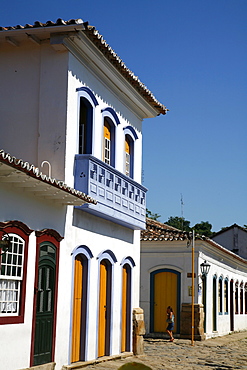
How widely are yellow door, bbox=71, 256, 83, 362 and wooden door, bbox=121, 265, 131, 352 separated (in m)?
2.80

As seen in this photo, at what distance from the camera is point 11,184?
33.0 feet

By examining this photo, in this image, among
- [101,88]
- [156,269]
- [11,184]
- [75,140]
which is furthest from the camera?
[156,269]

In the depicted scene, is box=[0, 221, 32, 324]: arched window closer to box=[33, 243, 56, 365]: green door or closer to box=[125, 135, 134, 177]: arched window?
box=[33, 243, 56, 365]: green door

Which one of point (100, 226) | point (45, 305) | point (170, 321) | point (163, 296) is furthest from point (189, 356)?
point (45, 305)

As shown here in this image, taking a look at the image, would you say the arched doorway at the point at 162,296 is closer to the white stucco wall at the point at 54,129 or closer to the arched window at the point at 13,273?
the white stucco wall at the point at 54,129

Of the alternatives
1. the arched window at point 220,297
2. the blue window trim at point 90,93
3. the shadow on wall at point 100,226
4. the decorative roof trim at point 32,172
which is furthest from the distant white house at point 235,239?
the decorative roof trim at point 32,172

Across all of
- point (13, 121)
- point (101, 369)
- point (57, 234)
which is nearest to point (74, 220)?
point (57, 234)

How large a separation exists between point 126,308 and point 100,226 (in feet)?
10.2

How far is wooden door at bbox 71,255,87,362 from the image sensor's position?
41.9 feet

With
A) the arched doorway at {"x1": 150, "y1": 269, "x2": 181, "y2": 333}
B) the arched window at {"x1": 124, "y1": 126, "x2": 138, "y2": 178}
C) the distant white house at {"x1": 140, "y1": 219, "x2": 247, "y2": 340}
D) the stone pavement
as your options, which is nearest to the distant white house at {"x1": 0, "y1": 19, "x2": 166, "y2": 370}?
the arched window at {"x1": 124, "y1": 126, "x2": 138, "y2": 178}

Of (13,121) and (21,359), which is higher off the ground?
(13,121)

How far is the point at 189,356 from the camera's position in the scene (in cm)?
1688

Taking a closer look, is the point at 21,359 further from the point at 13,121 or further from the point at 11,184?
the point at 13,121

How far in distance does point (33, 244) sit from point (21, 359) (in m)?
2.05
